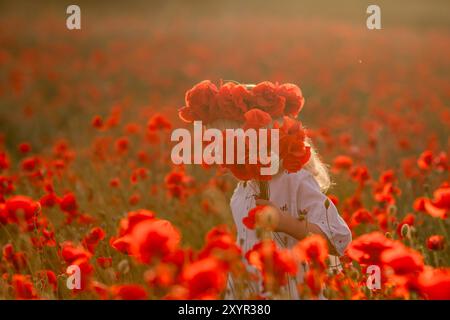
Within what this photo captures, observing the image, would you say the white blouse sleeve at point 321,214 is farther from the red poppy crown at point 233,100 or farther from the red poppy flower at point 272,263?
the red poppy flower at point 272,263

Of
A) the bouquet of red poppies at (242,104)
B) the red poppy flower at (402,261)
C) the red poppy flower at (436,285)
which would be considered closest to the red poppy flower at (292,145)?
the bouquet of red poppies at (242,104)

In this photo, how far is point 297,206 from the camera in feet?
7.51

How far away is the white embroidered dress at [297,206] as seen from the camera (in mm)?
2184

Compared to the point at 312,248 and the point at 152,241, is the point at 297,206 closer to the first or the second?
the point at 312,248

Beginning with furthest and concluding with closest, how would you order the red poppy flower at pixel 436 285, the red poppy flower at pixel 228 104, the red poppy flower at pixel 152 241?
1. the red poppy flower at pixel 228 104
2. the red poppy flower at pixel 152 241
3. the red poppy flower at pixel 436 285

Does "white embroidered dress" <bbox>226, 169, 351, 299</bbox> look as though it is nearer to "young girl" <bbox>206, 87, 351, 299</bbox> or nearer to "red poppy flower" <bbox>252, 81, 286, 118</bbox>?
"young girl" <bbox>206, 87, 351, 299</bbox>

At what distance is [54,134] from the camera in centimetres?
654

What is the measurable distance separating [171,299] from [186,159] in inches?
84.6

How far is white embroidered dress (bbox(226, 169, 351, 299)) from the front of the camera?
2.18 meters

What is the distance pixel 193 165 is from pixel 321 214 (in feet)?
7.06

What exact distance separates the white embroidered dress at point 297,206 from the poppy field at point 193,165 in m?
0.10

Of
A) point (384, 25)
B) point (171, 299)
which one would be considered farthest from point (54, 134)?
point (384, 25)

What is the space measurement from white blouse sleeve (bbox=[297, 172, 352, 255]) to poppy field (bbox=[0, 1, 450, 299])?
7 centimetres

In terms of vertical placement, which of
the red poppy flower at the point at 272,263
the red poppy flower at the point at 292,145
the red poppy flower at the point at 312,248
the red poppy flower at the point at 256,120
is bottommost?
the red poppy flower at the point at 272,263
